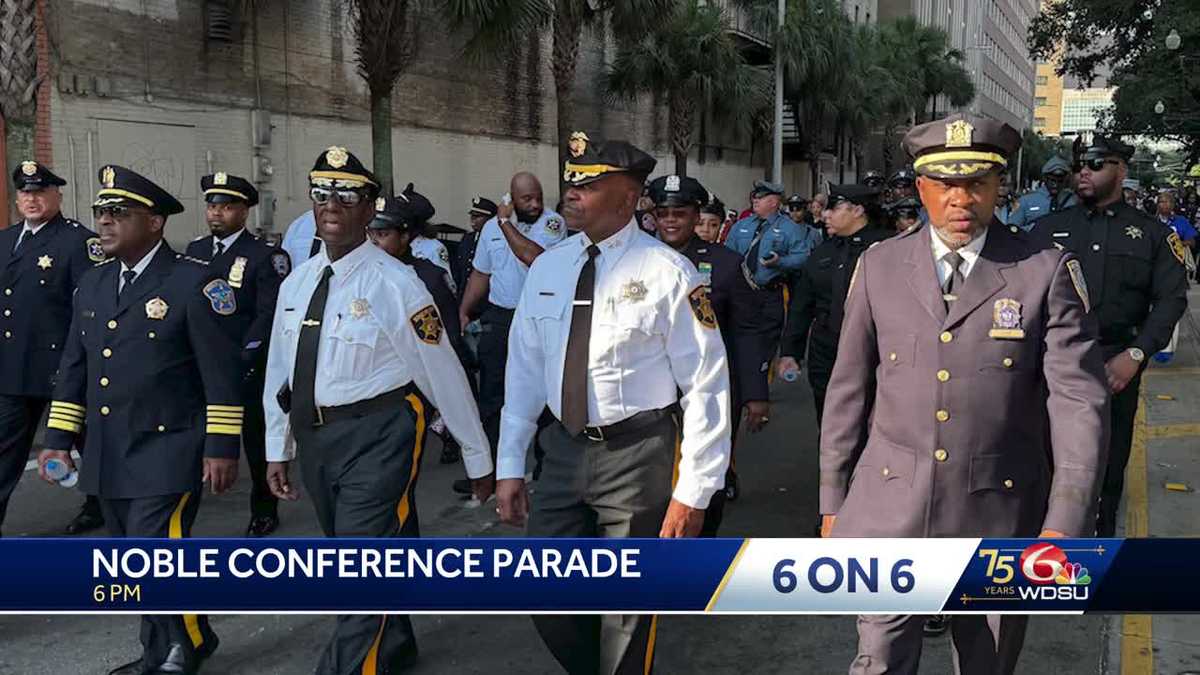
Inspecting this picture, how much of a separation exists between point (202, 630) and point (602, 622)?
194 centimetres

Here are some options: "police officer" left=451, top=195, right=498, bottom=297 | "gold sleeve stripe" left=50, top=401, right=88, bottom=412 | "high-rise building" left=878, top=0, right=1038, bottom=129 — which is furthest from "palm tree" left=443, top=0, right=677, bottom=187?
"high-rise building" left=878, top=0, right=1038, bottom=129

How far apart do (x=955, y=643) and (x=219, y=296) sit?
3045 millimetres

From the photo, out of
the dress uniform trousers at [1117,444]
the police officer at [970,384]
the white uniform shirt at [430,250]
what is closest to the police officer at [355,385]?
the police officer at [970,384]

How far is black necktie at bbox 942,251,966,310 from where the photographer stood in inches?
123

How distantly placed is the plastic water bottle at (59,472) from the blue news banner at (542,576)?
2.02 m

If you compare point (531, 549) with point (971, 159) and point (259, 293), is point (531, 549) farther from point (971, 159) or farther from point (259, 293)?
point (259, 293)

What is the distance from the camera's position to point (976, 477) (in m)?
3.07

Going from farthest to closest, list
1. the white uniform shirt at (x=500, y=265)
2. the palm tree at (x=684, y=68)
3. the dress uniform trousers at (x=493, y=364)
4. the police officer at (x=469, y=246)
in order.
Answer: the palm tree at (x=684, y=68) < the police officer at (x=469, y=246) < the white uniform shirt at (x=500, y=265) < the dress uniform trousers at (x=493, y=364)

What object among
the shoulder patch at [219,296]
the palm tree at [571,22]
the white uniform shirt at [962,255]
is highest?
the palm tree at [571,22]

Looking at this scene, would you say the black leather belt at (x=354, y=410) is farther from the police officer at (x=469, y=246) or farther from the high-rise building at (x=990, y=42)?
the high-rise building at (x=990, y=42)

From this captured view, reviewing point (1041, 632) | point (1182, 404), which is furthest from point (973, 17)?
point (1041, 632)

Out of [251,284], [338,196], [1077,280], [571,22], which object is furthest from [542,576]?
[571,22]

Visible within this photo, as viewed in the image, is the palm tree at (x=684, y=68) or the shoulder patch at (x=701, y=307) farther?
the palm tree at (x=684, y=68)

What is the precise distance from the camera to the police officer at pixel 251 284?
6715 mm
